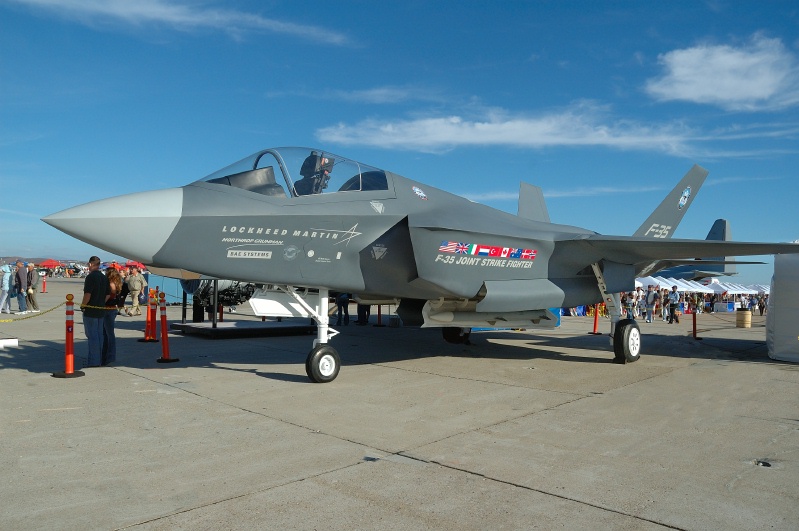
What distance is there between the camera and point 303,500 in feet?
11.3

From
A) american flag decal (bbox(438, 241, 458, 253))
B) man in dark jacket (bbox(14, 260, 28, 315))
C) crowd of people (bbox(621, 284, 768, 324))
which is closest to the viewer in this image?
american flag decal (bbox(438, 241, 458, 253))

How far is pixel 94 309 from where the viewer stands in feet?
27.5

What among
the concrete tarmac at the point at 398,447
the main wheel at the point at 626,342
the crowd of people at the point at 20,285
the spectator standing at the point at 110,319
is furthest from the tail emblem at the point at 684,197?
the crowd of people at the point at 20,285

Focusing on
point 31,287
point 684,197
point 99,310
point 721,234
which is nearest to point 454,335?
point 684,197

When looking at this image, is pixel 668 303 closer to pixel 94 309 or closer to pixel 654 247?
pixel 654 247

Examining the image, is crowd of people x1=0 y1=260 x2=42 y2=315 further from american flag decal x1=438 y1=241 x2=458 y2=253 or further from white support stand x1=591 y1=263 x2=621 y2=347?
white support stand x1=591 y1=263 x2=621 y2=347

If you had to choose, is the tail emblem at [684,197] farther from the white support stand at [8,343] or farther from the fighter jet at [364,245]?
the white support stand at [8,343]

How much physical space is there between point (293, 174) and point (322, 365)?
242cm

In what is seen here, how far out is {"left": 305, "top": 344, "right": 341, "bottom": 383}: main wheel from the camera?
7.10 meters

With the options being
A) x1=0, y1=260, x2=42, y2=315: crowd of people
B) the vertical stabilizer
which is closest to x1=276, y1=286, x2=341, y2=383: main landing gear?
the vertical stabilizer

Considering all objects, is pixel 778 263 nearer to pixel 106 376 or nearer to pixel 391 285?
pixel 391 285

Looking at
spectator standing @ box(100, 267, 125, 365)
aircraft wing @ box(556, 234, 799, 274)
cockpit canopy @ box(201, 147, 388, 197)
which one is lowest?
spectator standing @ box(100, 267, 125, 365)

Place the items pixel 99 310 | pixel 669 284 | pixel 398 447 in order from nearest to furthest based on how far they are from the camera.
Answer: pixel 398 447, pixel 99 310, pixel 669 284

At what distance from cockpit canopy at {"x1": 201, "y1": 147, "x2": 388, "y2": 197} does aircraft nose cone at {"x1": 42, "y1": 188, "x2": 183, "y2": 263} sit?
0.86 metres
